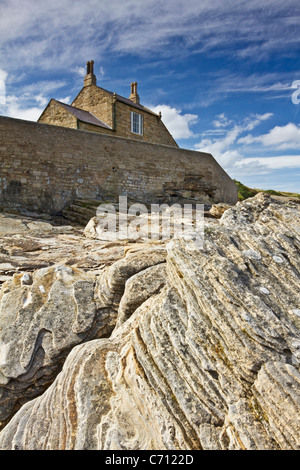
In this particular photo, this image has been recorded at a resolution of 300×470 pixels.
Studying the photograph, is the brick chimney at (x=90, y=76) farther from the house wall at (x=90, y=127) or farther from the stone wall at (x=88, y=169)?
the stone wall at (x=88, y=169)

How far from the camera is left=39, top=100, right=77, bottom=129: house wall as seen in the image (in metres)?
18.8

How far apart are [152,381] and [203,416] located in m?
0.61

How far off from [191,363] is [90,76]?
24620 millimetres

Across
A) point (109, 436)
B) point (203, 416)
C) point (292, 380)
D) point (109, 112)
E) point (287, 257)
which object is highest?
point (109, 112)

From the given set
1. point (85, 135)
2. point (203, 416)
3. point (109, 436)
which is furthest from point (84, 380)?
point (85, 135)

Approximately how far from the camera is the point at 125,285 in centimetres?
488

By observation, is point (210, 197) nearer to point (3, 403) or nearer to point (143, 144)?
point (143, 144)

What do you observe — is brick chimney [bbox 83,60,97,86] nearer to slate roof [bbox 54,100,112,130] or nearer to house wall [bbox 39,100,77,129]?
slate roof [bbox 54,100,112,130]

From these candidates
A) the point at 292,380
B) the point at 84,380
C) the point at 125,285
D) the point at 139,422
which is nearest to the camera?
the point at 292,380

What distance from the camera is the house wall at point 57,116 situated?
61.6 ft

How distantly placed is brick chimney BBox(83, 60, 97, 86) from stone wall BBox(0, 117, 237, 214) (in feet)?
39.0

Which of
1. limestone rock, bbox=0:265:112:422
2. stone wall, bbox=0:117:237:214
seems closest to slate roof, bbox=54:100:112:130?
stone wall, bbox=0:117:237:214

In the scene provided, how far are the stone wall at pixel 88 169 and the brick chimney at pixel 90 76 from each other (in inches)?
468

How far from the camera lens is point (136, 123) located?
76.7 feet
